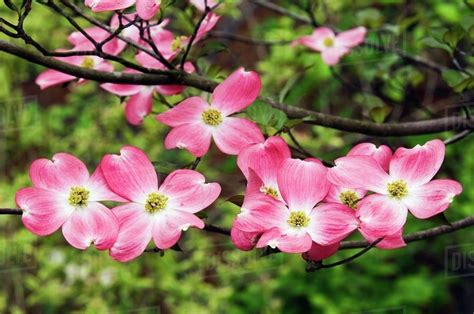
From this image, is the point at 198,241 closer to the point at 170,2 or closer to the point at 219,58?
the point at 219,58

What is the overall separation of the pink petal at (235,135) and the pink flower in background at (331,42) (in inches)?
19.3

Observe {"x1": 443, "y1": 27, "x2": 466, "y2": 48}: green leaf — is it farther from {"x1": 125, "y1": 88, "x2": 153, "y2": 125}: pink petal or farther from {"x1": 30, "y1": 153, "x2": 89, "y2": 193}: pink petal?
{"x1": 30, "y1": 153, "x2": 89, "y2": 193}: pink petal

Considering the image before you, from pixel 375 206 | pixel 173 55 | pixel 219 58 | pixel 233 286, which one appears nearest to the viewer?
pixel 375 206

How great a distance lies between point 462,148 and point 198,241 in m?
0.74

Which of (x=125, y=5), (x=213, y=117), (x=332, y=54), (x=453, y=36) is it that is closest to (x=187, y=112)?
(x=213, y=117)

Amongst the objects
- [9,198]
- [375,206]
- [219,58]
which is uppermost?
[219,58]

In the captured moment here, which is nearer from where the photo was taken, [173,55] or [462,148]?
[173,55]

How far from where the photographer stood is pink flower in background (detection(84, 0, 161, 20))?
2.19 feet

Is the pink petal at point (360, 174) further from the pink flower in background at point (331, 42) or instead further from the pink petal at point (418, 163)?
the pink flower in background at point (331, 42)

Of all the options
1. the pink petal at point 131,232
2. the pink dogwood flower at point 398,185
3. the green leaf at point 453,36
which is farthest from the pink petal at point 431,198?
the green leaf at point 453,36

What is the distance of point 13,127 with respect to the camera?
2.28 m

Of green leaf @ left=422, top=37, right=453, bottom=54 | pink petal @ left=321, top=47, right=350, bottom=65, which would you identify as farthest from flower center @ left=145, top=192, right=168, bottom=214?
pink petal @ left=321, top=47, right=350, bottom=65

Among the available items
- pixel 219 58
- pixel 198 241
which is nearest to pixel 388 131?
pixel 198 241

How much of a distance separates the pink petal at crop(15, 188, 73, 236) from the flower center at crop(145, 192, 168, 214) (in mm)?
65
